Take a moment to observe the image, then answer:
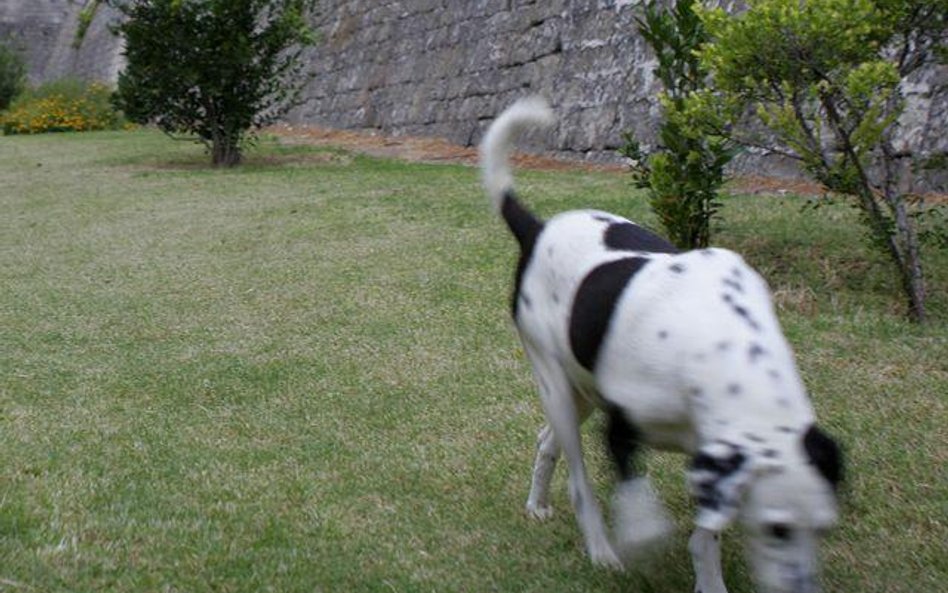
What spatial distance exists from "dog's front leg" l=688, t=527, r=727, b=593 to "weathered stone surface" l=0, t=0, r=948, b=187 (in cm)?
656

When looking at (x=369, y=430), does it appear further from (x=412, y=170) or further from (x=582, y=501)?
(x=412, y=170)

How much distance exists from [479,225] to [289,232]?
1.69 m

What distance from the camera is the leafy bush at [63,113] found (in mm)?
22828

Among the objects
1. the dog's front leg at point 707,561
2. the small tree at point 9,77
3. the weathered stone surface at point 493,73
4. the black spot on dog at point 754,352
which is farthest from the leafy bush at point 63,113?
the black spot on dog at point 754,352

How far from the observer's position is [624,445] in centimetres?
286

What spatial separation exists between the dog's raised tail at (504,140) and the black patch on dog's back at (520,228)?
32 millimetres

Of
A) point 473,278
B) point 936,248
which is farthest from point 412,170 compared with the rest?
point 936,248

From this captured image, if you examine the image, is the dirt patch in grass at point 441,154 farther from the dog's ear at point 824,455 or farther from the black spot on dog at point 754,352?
the dog's ear at point 824,455

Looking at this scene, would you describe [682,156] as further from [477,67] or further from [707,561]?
[477,67]

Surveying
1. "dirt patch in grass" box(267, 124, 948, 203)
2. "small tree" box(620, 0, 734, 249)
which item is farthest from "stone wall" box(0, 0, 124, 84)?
"small tree" box(620, 0, 734, 249)

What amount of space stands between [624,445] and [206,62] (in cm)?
1259

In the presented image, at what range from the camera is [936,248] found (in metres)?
7.27

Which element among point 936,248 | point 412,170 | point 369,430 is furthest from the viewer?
point 412,170

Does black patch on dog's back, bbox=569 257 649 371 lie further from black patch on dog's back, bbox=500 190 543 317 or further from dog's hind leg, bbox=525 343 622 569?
black patch on dog's back, bbox=500 190 543 317
